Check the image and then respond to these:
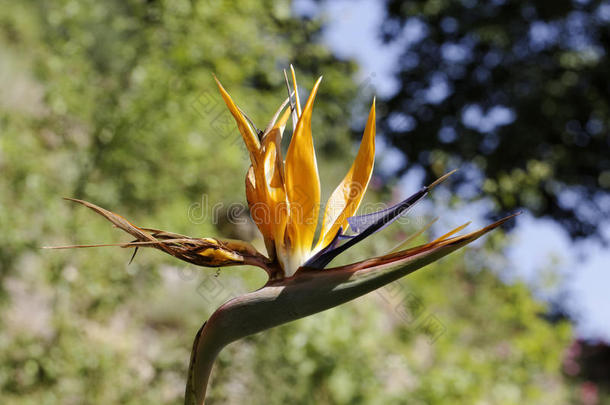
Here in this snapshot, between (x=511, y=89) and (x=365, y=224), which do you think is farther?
(x=511, y=89)

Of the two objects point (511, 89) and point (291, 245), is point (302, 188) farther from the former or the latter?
point (511, 89)

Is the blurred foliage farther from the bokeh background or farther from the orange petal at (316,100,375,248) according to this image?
the orange petal at (316,100,375,248)

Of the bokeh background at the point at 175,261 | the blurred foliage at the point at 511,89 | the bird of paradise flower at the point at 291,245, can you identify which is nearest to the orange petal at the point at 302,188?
the bird of paradise flower at the point at 291,245

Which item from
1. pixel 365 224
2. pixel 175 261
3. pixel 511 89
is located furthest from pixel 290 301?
pixel 511 89

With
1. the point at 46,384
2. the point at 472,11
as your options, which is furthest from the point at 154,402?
the point at 472,11

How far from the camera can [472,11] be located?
3.79 m

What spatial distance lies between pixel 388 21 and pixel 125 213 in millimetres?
2874

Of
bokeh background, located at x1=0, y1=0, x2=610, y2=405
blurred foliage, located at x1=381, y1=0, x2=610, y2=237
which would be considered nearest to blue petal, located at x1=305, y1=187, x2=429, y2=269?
bokeh background, located at x1=0, y1=0, x2=610, y2=405

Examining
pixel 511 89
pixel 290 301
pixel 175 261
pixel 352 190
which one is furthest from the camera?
pixel 511 89

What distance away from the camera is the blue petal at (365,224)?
48 cm

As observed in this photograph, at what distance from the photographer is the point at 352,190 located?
22.5 inches

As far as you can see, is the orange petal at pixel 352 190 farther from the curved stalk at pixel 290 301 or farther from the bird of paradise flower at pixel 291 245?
the curved stalk at pixel 290 301

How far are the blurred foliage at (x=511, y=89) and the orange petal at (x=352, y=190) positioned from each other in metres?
3.11

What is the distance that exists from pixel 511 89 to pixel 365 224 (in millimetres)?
3717
